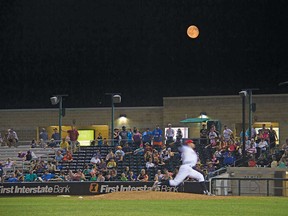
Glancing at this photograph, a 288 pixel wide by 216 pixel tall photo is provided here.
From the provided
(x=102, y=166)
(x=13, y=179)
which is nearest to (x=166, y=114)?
(x=102, y=166)

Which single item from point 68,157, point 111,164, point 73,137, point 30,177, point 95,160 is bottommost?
point 30,177

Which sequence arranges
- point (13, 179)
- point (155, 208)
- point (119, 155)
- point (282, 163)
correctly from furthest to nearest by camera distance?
point (119, 155) < point (13, 179) < point (282, 163) < point (155, 208)

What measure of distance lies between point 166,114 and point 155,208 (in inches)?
1003

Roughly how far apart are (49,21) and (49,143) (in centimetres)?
1559

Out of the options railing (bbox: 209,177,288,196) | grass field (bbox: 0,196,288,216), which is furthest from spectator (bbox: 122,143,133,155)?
grass field (bbox: 0,196,288,216)

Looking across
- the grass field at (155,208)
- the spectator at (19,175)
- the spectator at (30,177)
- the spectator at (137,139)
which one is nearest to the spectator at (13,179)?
the spectator at (19,175)

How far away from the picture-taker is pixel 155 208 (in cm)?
2003

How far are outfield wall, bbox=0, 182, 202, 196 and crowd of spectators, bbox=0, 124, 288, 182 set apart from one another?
0.72m

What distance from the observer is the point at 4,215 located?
60.4 feet

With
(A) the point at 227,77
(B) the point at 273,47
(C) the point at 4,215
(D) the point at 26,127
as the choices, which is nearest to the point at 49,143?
(D) the point at 26,127

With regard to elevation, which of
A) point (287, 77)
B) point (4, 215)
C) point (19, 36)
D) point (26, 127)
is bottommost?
point (4, 215)

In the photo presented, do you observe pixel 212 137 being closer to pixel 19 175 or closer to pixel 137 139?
pixel 137 139

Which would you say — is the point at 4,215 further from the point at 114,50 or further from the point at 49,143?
the point at 114,50

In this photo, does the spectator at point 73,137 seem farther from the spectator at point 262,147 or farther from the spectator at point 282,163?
the spectator at point 282,163
